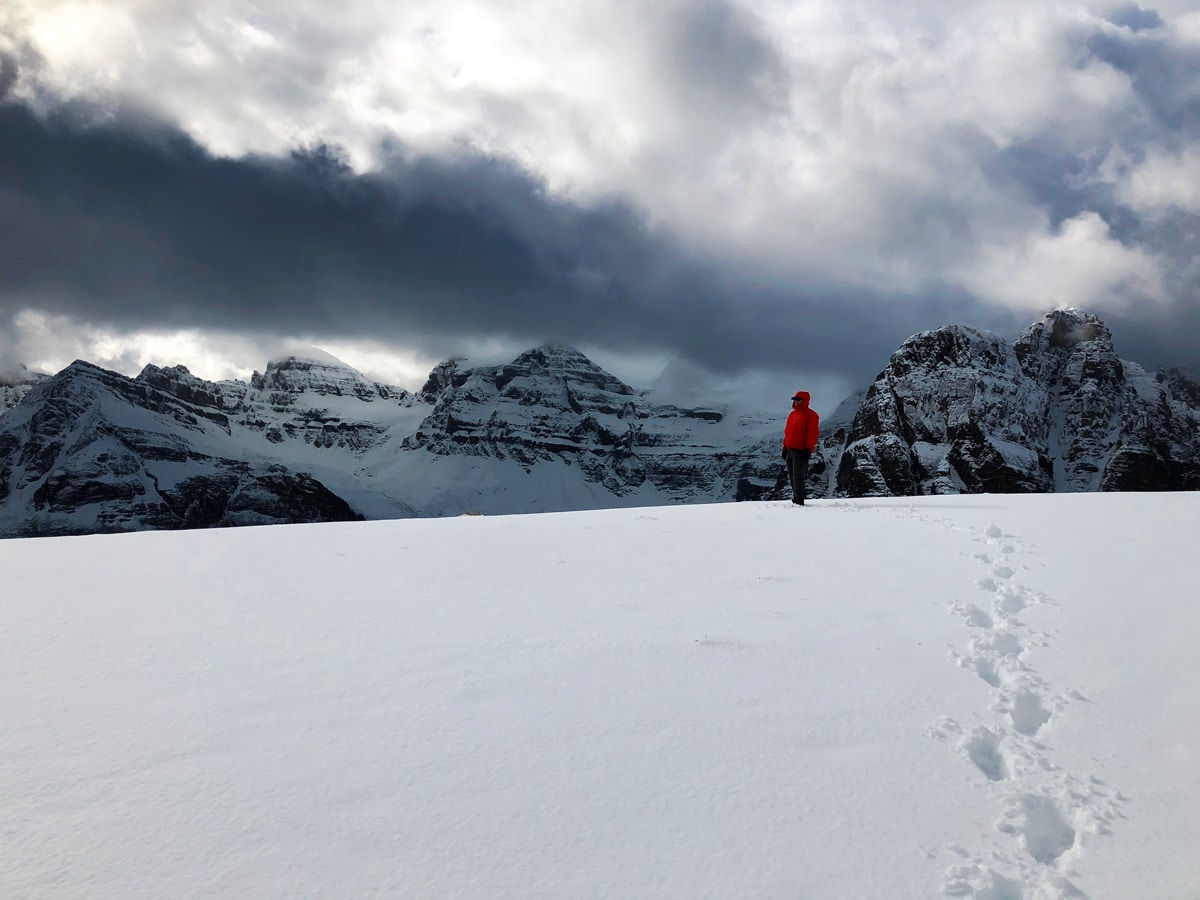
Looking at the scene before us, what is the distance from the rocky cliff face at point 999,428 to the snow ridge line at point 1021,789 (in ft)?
428

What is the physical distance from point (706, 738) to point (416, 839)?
5.50ft

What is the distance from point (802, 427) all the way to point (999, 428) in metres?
140

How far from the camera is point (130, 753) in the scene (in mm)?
3885

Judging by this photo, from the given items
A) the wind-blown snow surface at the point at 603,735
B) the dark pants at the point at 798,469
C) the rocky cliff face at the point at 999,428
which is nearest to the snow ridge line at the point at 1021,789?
the wind-blown snow surface at the point at 603,735

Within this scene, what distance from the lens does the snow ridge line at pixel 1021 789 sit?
3.17 m

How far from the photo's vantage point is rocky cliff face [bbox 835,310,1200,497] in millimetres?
134125

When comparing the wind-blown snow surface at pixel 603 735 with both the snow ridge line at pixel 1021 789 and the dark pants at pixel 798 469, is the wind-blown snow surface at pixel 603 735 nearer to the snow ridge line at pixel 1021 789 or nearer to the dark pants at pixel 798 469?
the snow ridge line at pixel 1021 789

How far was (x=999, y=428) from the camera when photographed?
13650 centimetres

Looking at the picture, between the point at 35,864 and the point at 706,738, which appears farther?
the point at 706,738

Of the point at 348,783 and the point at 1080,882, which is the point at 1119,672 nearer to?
the point at 1080,882

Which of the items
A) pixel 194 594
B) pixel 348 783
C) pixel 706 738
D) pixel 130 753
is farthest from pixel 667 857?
pixel 194 594

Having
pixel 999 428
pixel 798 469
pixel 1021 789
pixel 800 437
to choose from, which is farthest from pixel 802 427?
pixel 999 428

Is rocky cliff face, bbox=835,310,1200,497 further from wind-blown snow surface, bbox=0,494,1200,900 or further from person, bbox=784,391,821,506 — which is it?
wind-blown snow surface, bbox=0,494,1200,900

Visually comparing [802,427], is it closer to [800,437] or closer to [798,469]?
[800,437]
